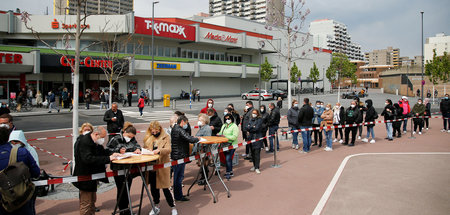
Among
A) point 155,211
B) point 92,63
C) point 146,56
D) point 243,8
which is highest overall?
point 243,8

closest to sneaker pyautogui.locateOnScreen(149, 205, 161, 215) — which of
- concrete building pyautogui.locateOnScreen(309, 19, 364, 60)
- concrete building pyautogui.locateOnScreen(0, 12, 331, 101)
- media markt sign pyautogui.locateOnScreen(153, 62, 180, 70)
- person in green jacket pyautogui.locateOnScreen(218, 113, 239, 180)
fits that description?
person in green jacket pyautogui.locateOnScreen(218, 113, 239, 180)

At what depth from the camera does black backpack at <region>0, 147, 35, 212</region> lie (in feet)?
12.5

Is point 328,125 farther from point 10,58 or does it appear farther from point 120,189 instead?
point 10,58

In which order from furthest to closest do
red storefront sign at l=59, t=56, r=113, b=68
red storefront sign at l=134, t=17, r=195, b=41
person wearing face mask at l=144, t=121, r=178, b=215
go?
red storefront sign at l=134, t=17, r=195, b=41, red storefront sign at l=59, t=56, r=113, b=68, person wearing face mask at l=144, t=121, r=178, b=215

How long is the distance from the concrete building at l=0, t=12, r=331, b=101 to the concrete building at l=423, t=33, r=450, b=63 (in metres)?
71.0

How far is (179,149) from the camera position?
6242 mm

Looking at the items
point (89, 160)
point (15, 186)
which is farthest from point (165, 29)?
point (15, 186)

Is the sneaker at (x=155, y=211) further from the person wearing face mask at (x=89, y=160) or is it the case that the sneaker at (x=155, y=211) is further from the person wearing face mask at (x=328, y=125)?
the person wearing face mask at (x=328, y=125)

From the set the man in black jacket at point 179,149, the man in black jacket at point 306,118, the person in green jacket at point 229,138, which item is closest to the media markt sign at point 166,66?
the man in black jacket at point 306,118

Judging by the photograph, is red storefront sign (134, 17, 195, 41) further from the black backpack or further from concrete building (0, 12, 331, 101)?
the black backpack

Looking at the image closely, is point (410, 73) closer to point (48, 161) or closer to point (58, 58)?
point (58, 58)

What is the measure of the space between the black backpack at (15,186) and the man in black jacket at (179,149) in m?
2.62

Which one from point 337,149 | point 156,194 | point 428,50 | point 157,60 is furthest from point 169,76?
point 428,50

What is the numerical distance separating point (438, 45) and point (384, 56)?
8190 centimetres
